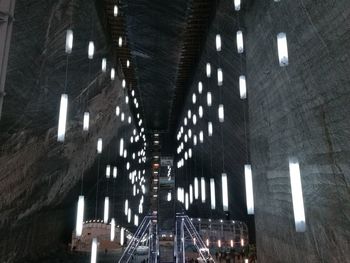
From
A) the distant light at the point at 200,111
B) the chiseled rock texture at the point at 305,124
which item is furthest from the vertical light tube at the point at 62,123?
the distant light at the point at 200,111

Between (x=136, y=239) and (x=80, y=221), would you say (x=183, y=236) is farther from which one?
(x=80, y=221)

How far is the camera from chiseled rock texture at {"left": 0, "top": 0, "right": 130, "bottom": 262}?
6848 mm

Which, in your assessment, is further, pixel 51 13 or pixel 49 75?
pixel 49 75

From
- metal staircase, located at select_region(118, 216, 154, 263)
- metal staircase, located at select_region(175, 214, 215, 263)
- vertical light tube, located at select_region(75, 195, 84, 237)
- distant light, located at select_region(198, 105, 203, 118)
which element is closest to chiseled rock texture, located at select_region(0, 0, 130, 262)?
vertical light tube, located at select_region(75, 195, 84, 237)

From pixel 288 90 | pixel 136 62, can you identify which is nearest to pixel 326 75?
pixel 288 90

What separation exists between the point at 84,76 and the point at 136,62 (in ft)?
17.7

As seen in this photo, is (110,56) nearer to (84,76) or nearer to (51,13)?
(84,76)

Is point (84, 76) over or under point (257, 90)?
over

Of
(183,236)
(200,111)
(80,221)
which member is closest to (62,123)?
(80,221)

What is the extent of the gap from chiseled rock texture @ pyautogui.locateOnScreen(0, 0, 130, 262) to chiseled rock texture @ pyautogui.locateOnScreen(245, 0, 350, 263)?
4859mm

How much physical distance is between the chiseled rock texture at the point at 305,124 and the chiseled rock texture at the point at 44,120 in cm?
486

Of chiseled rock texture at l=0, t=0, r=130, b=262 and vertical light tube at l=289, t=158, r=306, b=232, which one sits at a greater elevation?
chiseled rock texture at l=0, t=0, r=130, b=262

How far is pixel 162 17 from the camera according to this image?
1162cm

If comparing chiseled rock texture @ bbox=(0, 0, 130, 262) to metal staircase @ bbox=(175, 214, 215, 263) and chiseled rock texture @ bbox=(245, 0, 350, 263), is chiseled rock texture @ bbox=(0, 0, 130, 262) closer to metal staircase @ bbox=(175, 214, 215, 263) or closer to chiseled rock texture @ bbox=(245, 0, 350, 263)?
chiseled rock texture @ bbox=(245, 0, 350, 263)
